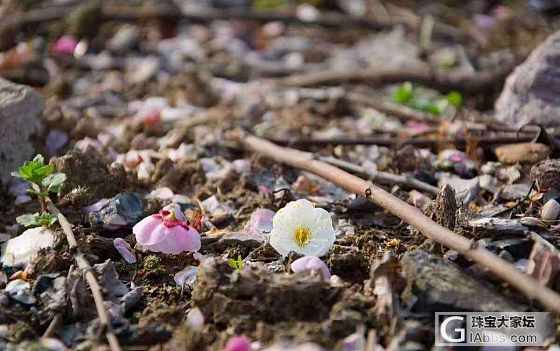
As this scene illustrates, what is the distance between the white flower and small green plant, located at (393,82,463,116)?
1.63 metres

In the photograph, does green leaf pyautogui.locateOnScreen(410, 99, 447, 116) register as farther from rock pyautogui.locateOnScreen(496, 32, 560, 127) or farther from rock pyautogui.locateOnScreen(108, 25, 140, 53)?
rock pyautogui.locateOnScreen(108, 25, 140, 53)

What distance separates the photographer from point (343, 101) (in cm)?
392

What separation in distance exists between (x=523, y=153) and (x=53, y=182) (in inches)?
66.5

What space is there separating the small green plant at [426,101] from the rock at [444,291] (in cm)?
183

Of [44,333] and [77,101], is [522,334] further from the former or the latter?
[77,101]

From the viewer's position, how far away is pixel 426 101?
151 inches

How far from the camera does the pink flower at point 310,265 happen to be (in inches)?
82.0

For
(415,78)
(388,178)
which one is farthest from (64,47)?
(388,178)

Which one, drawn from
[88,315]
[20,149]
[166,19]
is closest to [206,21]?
[166,19]

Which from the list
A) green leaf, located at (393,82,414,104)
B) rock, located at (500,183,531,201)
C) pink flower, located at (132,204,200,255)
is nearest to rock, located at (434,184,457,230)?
rock, located at (500,183,531,201)

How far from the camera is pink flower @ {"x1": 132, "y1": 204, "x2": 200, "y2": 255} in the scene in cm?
225

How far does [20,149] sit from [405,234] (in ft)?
4.86

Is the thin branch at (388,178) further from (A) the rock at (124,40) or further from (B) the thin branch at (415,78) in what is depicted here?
(A) the rock at (124,40)

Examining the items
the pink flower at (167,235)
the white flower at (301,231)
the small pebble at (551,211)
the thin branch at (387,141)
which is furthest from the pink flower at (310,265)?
the thin branch at (387,141)
